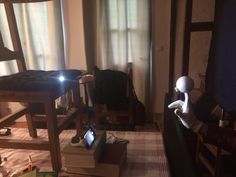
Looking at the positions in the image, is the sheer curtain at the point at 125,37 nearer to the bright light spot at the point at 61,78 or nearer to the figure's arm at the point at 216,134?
the bright light spot at the point at 61,78

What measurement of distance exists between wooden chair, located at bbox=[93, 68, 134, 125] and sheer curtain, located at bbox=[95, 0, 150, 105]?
269mm

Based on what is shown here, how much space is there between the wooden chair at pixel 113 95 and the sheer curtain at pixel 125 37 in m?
0.27

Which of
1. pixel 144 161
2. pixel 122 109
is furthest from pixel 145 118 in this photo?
pixel 144 161

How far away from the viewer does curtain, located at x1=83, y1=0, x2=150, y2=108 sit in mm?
2189

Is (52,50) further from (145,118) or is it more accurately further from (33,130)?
(145,118)

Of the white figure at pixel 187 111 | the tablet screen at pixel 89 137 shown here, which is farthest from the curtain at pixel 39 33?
the white figure at pixel 187 111

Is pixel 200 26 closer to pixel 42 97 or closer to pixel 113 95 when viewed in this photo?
pixel 42 97

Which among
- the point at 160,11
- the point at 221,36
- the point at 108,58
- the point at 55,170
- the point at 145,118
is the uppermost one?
the point at 160,11

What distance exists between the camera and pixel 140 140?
5.33ft

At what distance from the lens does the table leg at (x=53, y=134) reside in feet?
3.84

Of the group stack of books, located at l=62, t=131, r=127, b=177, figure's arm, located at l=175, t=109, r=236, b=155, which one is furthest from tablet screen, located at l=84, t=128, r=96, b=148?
figure's arm, located at l=175, t=109, r=236, b=155

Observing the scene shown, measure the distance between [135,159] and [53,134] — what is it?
1.57 feet

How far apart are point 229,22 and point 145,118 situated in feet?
5.37

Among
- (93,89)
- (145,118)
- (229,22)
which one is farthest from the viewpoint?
(145,118)
